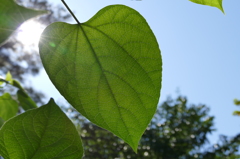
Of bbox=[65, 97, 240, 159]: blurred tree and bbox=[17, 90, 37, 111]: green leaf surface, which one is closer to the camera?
bbox=[17, 90, 37, 111]: green leaf surface

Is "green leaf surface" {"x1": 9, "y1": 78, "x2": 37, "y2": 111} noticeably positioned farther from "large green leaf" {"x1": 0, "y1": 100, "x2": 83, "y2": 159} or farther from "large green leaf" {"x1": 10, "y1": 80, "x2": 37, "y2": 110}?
"large green leaf" {"x1": 0, "y1": 100, "x2": 83, "y2": 159}

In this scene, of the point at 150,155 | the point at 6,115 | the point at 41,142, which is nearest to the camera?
the point at 41,142

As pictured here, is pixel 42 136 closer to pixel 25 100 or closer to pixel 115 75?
pixel 115 75

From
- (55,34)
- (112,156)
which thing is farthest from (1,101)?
(112,156)

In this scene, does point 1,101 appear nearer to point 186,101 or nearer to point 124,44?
point 124,44

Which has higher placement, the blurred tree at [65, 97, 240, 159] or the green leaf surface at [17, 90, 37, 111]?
the blurred tree at [65, 97, 240, 159]

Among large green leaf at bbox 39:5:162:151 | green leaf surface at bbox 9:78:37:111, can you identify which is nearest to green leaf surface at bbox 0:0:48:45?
large green leaf at bbox 39:5:162:151

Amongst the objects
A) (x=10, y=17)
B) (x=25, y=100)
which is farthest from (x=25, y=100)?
(x=10, y=17)
